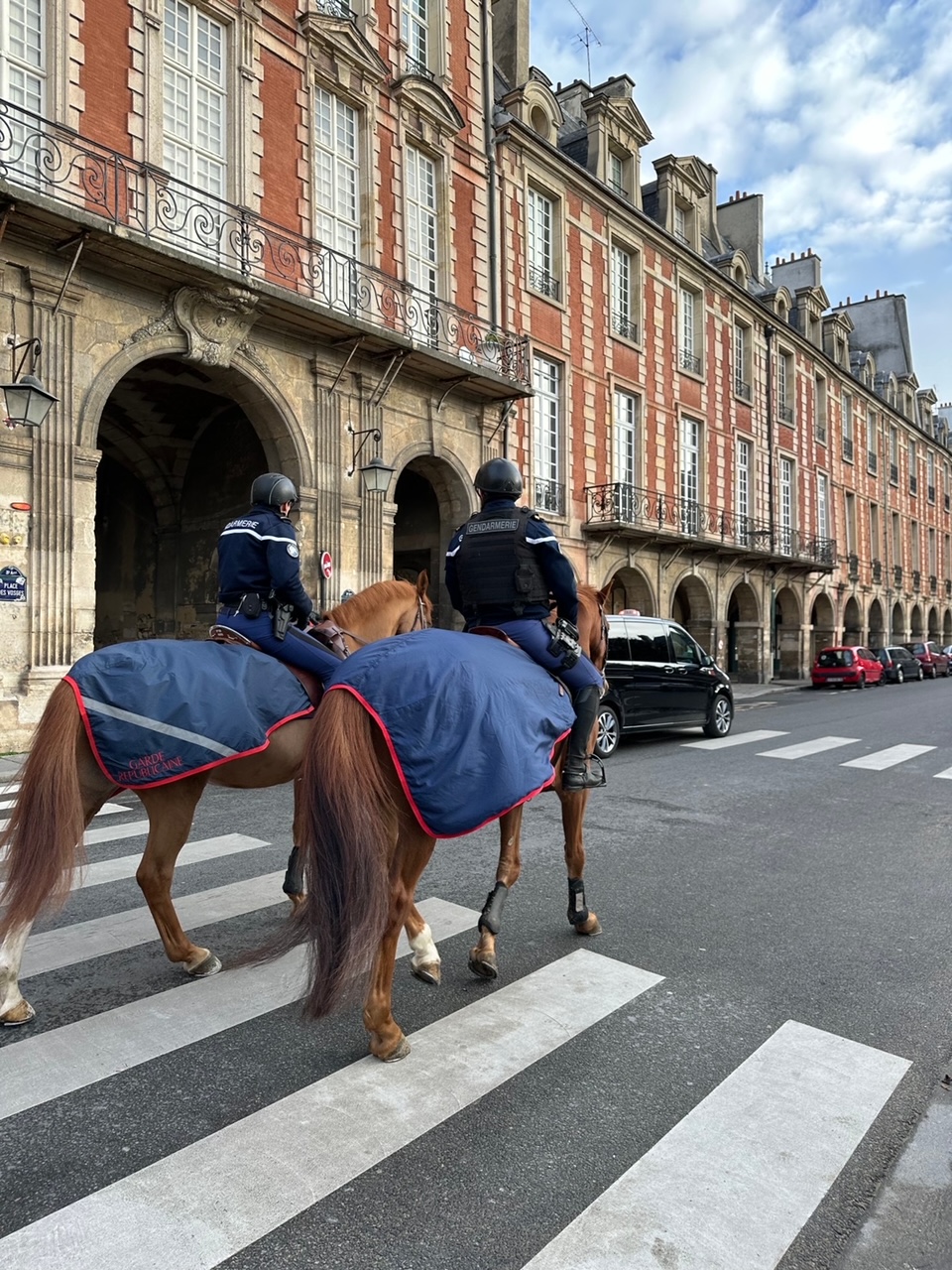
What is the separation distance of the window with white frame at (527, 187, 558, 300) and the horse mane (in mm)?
16748

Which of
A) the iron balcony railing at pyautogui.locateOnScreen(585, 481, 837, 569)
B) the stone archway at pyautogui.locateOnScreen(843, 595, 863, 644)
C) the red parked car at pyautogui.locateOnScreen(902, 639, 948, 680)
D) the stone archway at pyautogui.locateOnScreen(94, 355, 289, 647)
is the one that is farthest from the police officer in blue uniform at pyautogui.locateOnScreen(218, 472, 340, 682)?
the stone archway at pyautogui.locateOnScreen(843, 595, 863, 644)

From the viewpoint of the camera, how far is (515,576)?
382 cm

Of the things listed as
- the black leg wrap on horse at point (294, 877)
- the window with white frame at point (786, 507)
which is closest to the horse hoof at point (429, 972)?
the black leg wrap on horse at point (294, 877)

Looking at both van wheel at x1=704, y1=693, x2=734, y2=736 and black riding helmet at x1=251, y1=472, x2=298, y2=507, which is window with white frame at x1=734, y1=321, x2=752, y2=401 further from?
black riding helmet at x1=251, y1=472, x2=298, y2=507

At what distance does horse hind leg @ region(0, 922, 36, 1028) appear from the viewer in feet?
10.1

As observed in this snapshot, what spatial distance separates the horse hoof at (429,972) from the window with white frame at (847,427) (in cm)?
3784

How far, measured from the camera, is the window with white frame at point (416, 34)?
16188 mm

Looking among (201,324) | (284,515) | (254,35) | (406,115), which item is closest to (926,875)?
(284,515)

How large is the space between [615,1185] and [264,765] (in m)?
2.16

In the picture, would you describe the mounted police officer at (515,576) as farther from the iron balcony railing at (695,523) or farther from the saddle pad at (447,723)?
the iron balcony railing at (695,523)

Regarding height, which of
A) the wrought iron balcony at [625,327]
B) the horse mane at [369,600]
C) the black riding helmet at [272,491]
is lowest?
the horse mane at [369,600]

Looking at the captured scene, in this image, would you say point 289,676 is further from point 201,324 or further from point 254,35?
point 254,35

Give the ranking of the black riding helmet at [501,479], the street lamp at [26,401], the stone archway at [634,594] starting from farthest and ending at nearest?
the stone archway at [634,594] → the street lamp at [26,401] → the black riding helmet at [501,479]

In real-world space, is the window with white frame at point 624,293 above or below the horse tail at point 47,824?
above
